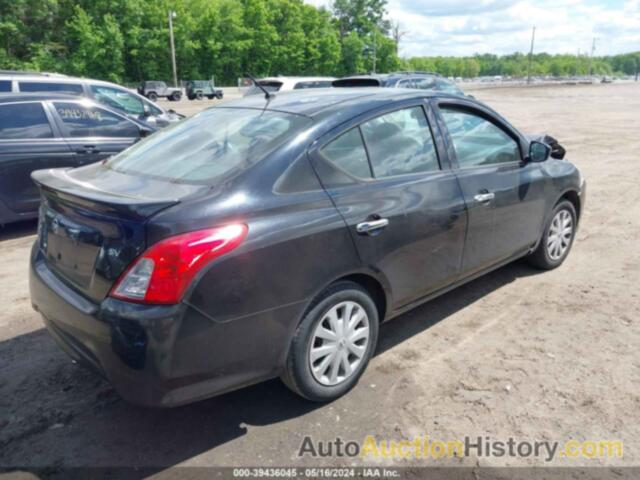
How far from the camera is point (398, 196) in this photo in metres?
3.12

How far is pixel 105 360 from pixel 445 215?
216cm

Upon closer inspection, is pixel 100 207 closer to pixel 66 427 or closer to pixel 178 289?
pixel 178 289

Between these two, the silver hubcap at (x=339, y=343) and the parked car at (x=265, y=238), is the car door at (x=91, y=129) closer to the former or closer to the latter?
the parked car at (x=265, y=238)

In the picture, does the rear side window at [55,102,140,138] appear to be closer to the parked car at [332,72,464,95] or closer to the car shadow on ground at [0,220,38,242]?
the car shadow on ground at [0,220,38,242]

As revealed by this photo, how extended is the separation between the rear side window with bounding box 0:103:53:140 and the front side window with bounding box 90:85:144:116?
3538 millimetres

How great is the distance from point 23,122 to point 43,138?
263 millimetres

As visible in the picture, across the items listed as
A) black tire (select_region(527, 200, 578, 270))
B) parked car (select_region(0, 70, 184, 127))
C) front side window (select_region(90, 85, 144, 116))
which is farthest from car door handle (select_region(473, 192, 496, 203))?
front side window (select_region(90, 85, 144, 116))

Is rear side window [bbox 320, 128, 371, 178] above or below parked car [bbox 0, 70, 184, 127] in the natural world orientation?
below

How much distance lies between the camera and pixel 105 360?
2383 mm

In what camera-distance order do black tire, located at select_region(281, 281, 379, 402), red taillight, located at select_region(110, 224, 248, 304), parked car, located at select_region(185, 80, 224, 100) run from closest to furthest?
red taillight, located at select_region(110, 224, 248, 304) → black tire, located at select_region(281, 281, 379, 402) → parked car, located at select_region(185, 80, 224, 100)

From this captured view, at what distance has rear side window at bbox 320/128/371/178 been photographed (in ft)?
9.52

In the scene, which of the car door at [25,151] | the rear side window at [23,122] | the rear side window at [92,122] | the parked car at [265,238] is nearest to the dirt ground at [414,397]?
the parked car at [265,238]

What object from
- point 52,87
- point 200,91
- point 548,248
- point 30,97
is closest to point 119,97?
point 52,87

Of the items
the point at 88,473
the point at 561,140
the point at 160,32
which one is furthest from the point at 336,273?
the point at 160,32
